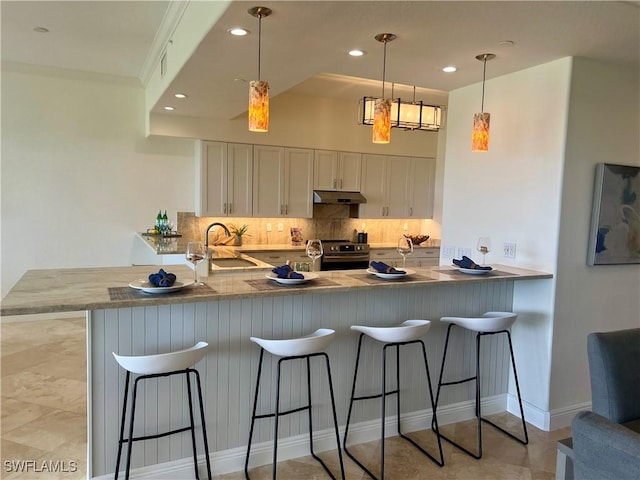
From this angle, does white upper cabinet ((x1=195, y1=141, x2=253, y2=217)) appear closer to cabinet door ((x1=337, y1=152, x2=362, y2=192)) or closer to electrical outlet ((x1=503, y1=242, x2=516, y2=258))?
cabinet door ((x1=337, y1=152, x2=362, y2=192))

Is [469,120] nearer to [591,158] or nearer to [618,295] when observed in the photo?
[591,158]

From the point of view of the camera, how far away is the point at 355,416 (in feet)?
9.68

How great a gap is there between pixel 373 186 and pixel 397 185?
Answer: 1.30 ft

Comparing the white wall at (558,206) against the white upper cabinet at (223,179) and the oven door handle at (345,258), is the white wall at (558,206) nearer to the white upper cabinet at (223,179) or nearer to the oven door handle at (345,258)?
the oven door handle at (345,258)

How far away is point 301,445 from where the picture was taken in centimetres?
278

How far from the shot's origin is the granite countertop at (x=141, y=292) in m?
2.06

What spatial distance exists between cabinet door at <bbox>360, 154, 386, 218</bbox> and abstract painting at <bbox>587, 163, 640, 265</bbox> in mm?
3550

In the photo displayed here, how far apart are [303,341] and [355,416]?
3.14 feet

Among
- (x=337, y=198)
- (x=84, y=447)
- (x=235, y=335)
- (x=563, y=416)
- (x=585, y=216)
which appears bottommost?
(x=84, y=447)

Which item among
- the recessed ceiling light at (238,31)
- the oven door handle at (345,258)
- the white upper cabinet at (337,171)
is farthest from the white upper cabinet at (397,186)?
the recessed ceiling light at (238,31)

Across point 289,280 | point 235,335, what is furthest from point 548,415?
point 235,335

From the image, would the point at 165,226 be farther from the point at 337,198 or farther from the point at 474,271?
the point at 474,271

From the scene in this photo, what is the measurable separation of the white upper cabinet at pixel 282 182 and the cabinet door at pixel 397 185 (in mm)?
1205

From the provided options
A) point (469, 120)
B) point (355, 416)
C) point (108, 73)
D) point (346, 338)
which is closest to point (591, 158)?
point (469, 120)
